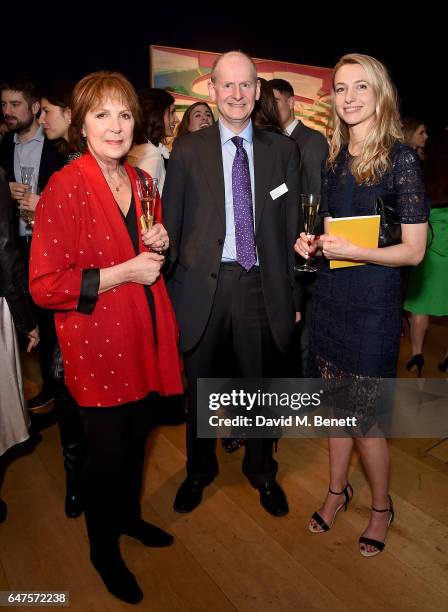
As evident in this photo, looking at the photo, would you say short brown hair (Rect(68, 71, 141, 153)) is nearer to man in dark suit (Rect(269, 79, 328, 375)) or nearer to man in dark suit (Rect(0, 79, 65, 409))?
man in dark suit (Rect(269, 79, 328, 375))

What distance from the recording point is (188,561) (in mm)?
2068

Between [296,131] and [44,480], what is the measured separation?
2.68 metres

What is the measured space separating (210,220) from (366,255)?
2.29ft

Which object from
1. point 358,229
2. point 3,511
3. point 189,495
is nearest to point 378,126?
point 358,229

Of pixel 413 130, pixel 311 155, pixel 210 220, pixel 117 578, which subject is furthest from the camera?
pixel 413 130

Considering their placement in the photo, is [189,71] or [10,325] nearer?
[10,325]

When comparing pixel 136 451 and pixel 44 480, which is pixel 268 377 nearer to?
pixel 136 451

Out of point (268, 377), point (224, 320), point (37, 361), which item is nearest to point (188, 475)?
point (268, 377)

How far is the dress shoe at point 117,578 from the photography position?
187 centimetres

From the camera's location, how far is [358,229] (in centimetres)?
180

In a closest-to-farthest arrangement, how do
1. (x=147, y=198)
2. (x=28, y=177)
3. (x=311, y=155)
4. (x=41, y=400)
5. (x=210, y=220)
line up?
1. (x=147, y=198)
2. (x=210, y=220)
3. (x=28, y=177)
4. (x=311, y=155)
5. (x=41, y=400)

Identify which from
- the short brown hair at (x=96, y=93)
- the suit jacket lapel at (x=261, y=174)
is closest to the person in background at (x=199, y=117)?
the suit jacket lapel at (x=261, y=174)

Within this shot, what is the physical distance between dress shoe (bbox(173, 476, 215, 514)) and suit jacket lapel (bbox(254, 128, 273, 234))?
1.29 meters

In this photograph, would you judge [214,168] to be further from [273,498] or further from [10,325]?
[273,498]
